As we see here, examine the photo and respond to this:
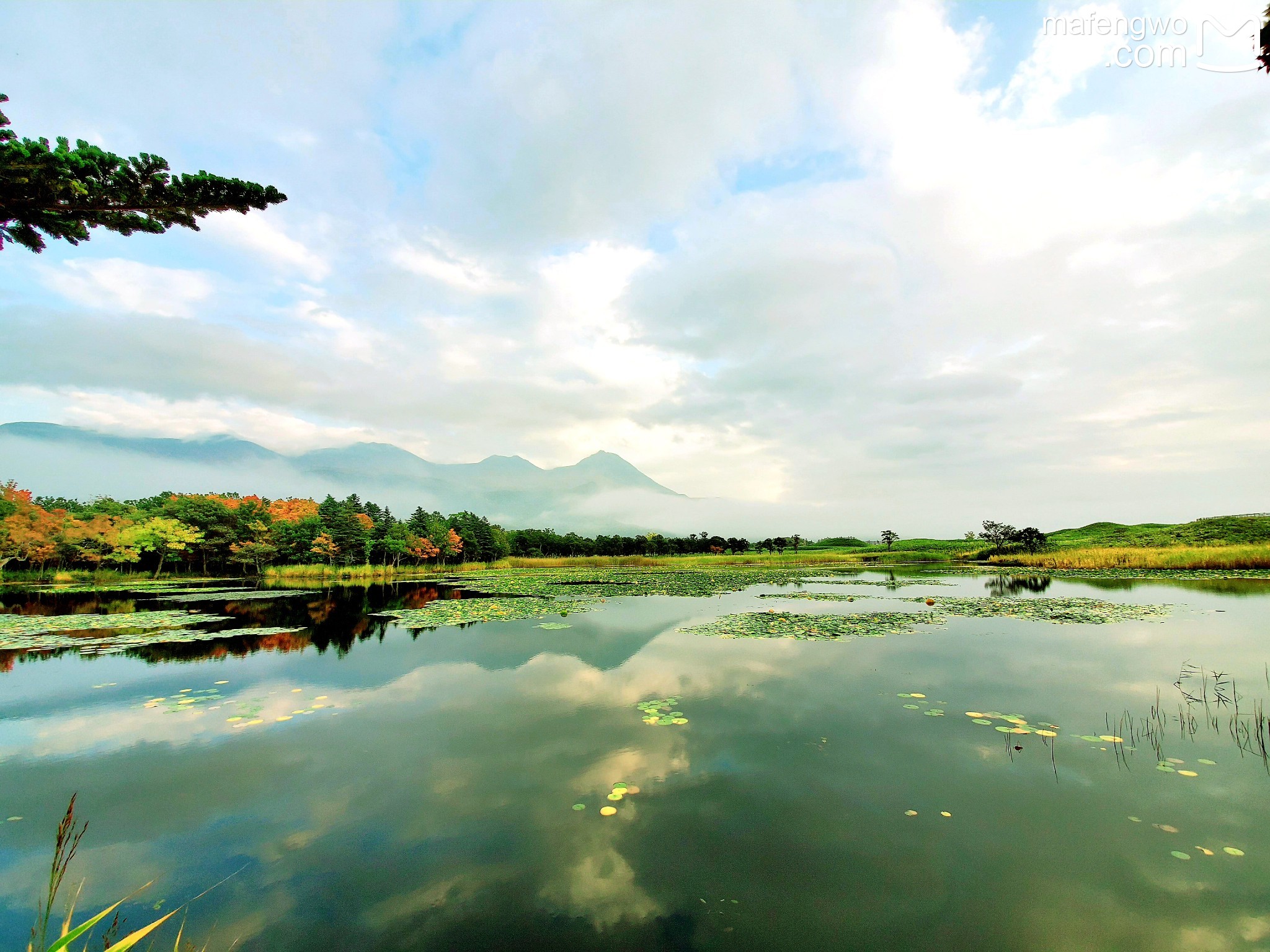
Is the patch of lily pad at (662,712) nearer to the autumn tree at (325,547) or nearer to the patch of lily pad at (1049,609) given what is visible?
the patch of lily pad at (1049,609)

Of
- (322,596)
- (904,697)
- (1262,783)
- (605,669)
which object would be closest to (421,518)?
(322,596)

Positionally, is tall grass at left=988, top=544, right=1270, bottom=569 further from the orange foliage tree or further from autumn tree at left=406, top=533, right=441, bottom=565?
the orange foliage tree

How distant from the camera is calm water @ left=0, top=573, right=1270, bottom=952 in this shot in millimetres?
4273

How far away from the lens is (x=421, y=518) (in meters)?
67.4

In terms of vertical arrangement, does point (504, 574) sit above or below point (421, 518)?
below

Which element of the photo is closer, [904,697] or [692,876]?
[692,876]

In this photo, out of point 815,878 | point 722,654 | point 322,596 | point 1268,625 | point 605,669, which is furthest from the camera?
point 322,596

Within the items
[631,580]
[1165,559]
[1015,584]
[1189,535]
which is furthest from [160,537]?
[1189,535]

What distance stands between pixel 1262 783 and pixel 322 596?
3891cm

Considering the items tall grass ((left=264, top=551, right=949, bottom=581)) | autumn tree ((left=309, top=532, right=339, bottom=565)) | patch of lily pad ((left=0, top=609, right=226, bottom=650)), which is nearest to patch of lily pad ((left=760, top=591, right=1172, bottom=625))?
patch of lily pad ((left=0, top=609, right=226, bottom=650))

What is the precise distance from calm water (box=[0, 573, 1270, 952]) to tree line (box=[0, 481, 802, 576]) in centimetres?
4902

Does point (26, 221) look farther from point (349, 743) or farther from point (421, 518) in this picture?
point (421, 518)

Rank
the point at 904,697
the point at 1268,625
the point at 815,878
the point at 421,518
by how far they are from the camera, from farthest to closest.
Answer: the point at 421,518, the point at 1268,625, the point at 904,697, the point at 815,878

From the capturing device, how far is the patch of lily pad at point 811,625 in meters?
16.5
